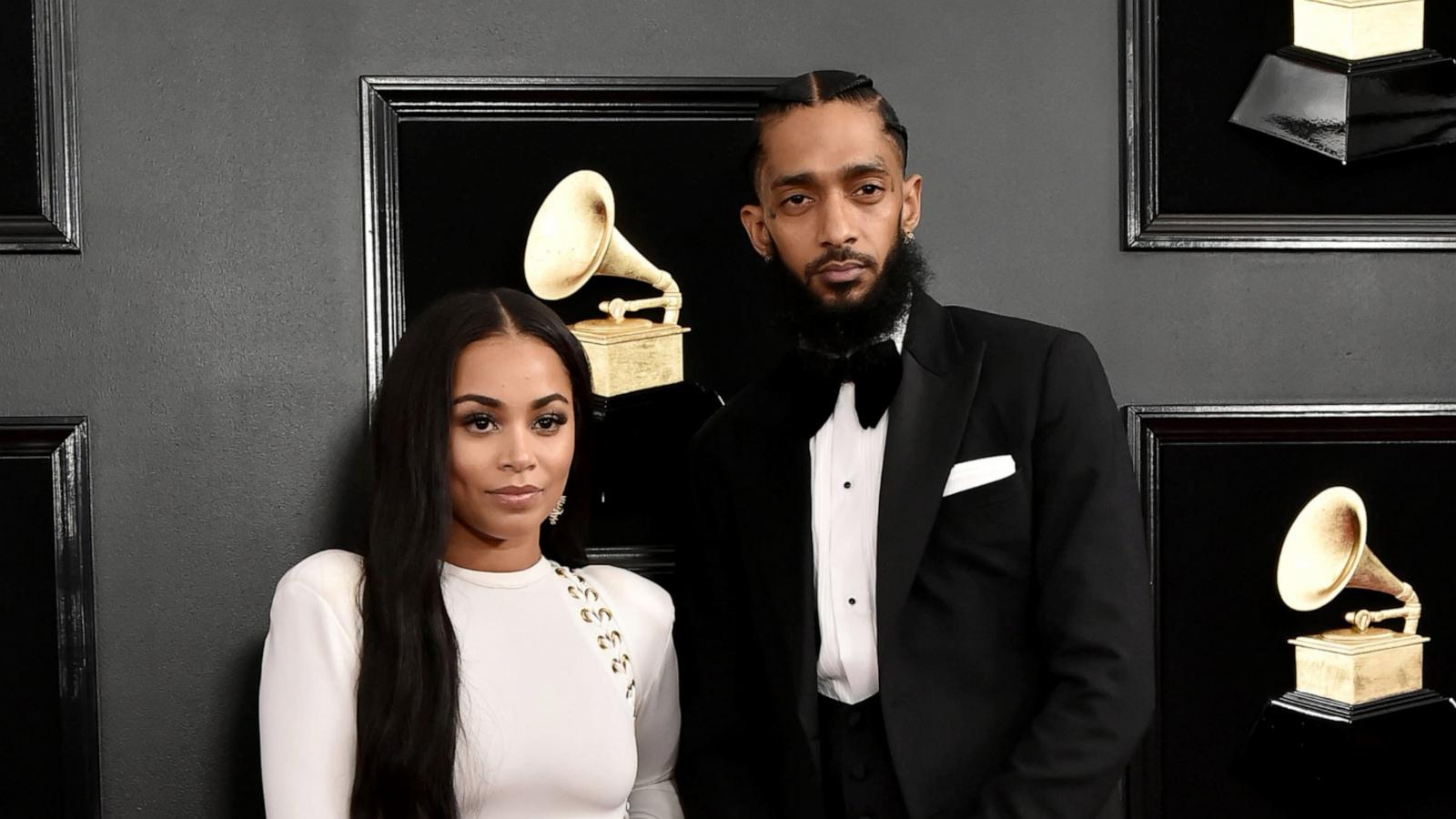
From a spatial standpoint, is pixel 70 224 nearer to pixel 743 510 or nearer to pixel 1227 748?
pixel 743 510

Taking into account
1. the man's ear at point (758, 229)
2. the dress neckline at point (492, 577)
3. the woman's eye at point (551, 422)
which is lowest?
the dress neckline at point (492, 577)

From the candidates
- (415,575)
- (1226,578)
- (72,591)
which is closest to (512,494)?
(415,575)

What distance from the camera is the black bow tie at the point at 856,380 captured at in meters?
2.36

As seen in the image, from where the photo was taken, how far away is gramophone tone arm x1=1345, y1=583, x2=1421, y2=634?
2.95m

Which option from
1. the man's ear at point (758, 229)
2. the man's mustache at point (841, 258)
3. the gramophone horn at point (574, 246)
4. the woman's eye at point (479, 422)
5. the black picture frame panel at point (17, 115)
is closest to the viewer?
the woman's eye at point (479, 422)

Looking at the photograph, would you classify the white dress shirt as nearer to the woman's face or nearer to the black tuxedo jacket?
the black tuxedo jacket

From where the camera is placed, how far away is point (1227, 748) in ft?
9.82

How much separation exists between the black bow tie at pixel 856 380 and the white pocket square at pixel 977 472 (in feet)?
0.58

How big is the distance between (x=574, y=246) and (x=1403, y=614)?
188 cm

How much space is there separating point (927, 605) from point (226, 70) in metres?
1.72

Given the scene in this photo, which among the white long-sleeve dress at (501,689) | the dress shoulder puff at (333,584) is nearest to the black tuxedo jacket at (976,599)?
the white long-sleeve dress at (501,689)

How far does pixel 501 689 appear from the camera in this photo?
7.24ft

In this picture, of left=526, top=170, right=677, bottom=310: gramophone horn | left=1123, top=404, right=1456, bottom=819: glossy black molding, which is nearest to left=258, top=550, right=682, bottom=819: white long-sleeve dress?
left=526, top=170, right=677, bottom=310: gramophone horn

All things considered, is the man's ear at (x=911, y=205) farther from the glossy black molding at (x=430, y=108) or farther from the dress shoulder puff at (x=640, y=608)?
the dress shoulder puff at (x=640, y=608)
